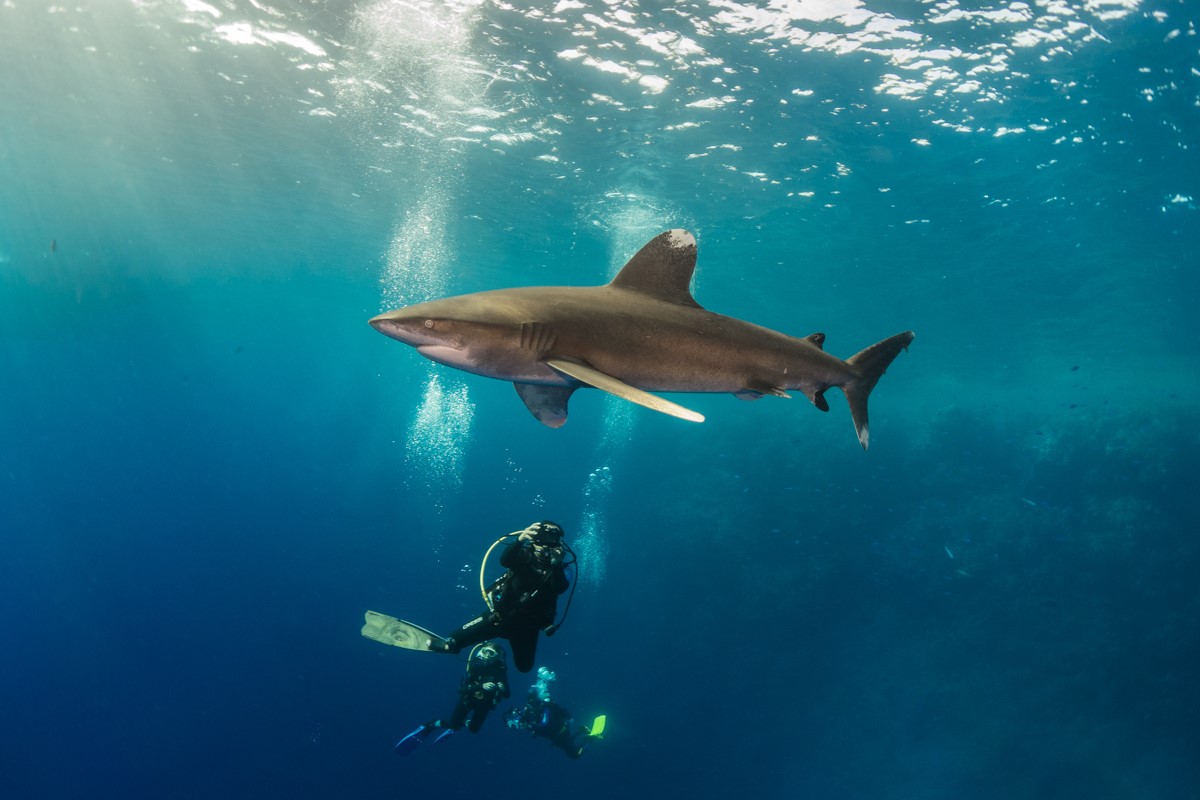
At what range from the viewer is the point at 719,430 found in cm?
3619

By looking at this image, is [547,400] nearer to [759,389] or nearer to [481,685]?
[759,389]

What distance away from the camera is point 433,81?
16734mm

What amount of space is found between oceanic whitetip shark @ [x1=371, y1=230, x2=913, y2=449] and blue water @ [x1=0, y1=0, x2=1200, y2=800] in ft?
38.5

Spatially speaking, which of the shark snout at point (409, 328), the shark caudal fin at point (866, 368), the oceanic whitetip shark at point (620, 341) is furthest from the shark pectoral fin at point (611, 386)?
the shark caudal fin at point (866, 368)

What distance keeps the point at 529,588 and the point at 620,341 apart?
4343 millimetres

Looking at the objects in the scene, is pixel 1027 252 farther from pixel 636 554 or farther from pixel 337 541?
pixel 337 541

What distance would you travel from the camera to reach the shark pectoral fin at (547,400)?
330 centimetres

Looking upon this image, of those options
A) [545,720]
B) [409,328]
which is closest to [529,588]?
[409,328]

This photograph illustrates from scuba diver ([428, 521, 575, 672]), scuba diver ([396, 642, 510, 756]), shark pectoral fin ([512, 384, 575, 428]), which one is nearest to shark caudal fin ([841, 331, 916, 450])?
shark pectoral fin ([512, 384, 575, 428])

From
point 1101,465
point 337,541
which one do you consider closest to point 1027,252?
point 1101,465

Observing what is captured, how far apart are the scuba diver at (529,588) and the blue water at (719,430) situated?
38.2 ft

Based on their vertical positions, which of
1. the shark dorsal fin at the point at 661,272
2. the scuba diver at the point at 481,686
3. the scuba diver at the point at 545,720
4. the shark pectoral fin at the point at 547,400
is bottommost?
the scuba diver at the point at 545,720

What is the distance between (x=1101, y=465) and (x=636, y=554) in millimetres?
25623

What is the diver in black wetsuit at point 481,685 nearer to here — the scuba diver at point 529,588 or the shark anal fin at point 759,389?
the scuba diver at point 529,588
